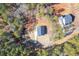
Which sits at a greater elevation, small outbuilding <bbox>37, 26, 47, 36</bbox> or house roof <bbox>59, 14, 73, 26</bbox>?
house roof <bbox>59, 14, 73, 26</bbox>

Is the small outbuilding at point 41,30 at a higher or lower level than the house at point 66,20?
lower

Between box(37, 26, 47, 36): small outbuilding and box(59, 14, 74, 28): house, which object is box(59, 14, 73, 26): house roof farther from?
box(37, 26, 47, 36): small outbuilding

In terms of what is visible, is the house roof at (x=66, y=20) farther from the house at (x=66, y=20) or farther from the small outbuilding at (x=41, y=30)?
the small outbuilding at (x=41, y=30)

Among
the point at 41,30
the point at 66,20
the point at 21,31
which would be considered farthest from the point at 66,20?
the point at 21,31

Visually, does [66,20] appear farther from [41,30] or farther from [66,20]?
[41,30]

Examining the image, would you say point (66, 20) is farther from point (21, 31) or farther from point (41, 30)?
point (21, 31)

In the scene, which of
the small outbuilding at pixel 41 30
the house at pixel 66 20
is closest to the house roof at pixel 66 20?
the house at pixel 66 20

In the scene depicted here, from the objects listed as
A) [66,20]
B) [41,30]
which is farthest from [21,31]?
[66,20]

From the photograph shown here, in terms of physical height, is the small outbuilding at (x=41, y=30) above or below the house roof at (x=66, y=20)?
below

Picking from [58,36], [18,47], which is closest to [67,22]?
[58,36]

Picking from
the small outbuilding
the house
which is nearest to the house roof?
the house

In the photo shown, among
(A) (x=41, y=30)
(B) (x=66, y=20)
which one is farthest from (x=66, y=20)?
(A) (x=41, y=30)
